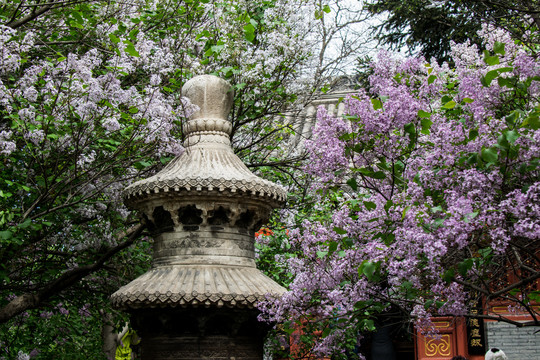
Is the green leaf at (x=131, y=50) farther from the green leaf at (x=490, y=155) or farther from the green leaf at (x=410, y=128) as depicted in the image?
the green leaf at (x=490, y=155)

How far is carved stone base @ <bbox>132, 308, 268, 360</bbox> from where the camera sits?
22.2 ft

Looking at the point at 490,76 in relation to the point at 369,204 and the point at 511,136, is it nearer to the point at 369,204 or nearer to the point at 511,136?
the point at 511,136

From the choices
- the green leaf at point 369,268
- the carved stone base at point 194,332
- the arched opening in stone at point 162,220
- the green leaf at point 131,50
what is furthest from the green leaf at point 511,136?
the arched opening in stone at point 162,220

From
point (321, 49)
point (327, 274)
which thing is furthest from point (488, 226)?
point (321, 49)

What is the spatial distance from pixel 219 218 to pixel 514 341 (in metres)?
7.99

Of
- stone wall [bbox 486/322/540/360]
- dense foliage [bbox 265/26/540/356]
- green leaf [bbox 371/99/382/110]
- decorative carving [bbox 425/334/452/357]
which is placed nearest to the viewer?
dense foliage [bbox 265/26/540/356]

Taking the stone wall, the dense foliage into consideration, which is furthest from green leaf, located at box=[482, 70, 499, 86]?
the stone wall

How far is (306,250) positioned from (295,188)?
19.7 feet

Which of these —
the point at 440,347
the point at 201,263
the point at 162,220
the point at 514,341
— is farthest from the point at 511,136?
the point at 440,347

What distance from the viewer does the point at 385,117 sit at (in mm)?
5129

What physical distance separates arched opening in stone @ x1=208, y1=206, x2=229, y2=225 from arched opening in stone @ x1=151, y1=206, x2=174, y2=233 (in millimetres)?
479

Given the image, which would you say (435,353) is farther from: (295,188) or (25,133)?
(25,133)

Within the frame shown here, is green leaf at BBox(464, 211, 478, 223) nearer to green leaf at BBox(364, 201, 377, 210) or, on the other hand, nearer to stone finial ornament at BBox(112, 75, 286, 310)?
green leaf at BBox(364, 201, 377, 210)

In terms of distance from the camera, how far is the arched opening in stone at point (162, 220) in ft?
23.7
